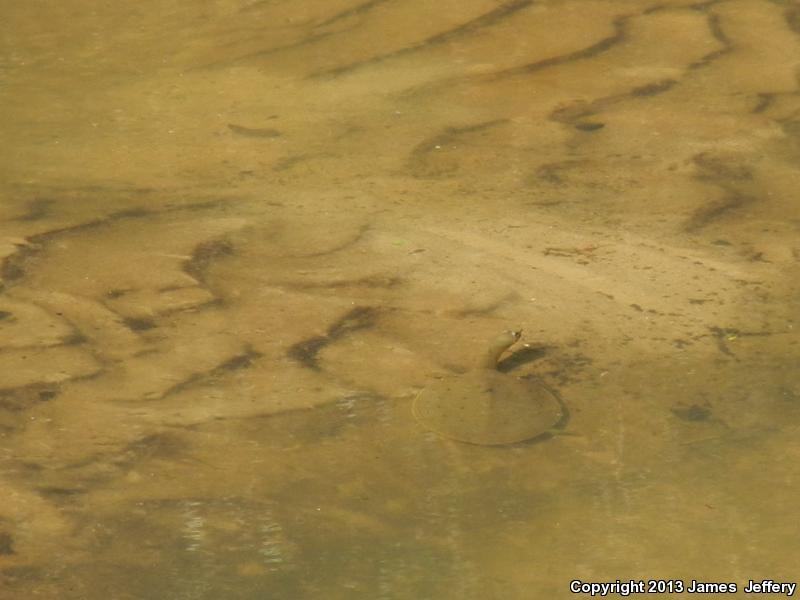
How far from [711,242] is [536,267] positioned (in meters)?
0.38

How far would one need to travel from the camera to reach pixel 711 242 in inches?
110

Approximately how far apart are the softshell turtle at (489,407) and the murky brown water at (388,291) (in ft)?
0.10

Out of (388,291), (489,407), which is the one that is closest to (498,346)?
(489,407)

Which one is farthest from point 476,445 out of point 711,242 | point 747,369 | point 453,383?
point 711,242

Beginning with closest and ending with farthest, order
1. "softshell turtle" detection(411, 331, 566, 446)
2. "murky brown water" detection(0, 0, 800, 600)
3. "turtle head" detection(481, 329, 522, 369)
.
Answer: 1. "murky brown water" detection(0, 0, 800, 600)
2. "softshell turtle" detection(411, 331, 566, 446)
3. "turtle head" detection(481, 329, 522, 369)

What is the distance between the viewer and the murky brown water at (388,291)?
1.94 meters

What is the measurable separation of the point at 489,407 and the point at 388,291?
1.48 feet

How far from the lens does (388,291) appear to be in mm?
2617

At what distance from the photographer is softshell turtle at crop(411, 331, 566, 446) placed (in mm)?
2184

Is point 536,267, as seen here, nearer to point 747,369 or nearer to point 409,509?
point 747,369

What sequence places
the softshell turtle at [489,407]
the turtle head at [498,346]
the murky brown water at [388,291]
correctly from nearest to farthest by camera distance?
1. the murky brown water at [388,291]
2. the softshell turtle at [489,407]
3. the turtle head at [498,346]

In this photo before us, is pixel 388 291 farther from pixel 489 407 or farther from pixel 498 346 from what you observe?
pixel 489 407

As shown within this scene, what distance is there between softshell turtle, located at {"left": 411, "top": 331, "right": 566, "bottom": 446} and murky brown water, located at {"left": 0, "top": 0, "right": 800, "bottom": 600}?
0.03m

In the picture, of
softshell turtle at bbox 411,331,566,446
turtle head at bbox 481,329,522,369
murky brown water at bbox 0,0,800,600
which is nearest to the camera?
murky brown water at bbox 0,0,800,600
